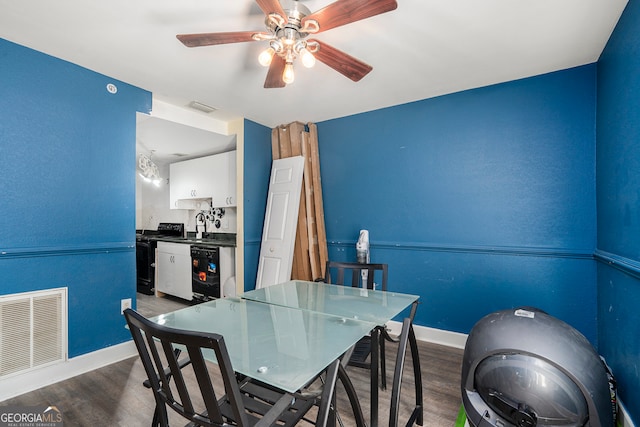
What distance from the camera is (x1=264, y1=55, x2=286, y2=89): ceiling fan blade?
1933 mm

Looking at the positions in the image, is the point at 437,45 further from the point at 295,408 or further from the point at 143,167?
the point at 143,167

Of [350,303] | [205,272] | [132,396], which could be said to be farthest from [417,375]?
[205,272]

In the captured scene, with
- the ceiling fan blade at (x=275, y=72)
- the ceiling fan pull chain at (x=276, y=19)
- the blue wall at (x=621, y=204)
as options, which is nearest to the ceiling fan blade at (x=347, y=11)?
the ceiling fan pull chain at (x=276, y=19)

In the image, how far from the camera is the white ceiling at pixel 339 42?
1765mm

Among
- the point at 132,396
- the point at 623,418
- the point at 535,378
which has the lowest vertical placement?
the point at 132,396

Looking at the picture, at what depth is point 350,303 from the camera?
71.8 inches

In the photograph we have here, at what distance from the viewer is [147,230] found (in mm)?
5898

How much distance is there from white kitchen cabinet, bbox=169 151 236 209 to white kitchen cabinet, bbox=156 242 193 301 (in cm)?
75

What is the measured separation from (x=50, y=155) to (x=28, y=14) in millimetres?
931

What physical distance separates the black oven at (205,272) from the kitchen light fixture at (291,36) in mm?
2876

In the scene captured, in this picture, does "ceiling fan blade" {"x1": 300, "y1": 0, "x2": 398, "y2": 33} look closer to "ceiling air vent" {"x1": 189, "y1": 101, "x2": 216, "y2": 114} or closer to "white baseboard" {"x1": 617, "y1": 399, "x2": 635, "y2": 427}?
"ceiling air vent" {"x1": 189, "y1": 101, "x2": 216, "y2": 114}

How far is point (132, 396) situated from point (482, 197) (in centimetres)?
320

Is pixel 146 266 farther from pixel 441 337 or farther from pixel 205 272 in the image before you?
pixel 441 337

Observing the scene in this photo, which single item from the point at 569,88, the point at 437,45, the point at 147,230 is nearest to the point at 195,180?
the point at 147,230
